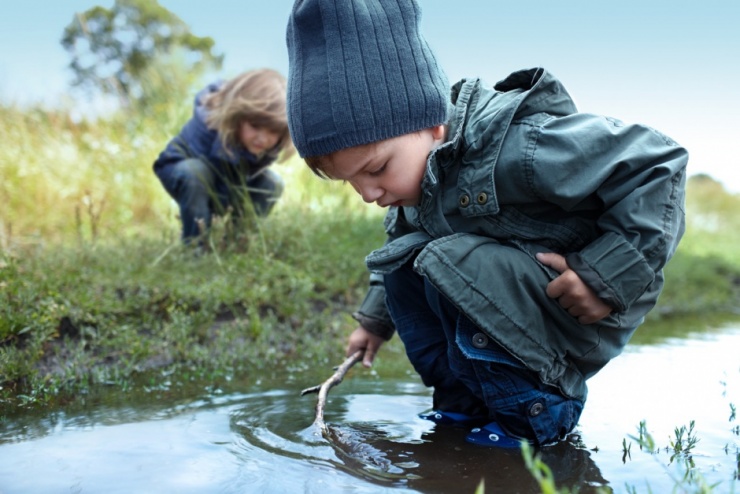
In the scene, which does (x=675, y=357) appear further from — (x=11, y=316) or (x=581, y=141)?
(x=11, y=316)

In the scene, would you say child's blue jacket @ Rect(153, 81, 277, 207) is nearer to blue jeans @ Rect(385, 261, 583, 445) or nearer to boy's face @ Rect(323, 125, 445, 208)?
blue jeans @ Rect(385, 261, 583, 445)

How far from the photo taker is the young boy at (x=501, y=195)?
2189mm

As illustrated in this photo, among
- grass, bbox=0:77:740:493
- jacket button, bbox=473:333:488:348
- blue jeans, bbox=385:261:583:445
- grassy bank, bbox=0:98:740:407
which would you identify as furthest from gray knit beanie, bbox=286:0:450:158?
grassy bank, bbox=0:98:740:407

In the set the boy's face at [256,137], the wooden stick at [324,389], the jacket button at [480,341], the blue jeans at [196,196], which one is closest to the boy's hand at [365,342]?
the wooden stick at [324,389]

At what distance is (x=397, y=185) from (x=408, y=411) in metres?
0.93

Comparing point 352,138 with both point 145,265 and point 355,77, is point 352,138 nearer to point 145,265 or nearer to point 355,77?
point 355,77

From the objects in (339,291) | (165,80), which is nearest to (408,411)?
(339,291)

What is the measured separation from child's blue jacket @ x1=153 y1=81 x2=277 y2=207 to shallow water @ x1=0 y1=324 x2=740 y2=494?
94.7 inches

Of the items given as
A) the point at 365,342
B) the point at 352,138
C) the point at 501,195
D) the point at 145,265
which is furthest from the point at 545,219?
the point at 145,265

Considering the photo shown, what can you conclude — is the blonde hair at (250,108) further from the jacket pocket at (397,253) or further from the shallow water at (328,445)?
the jacket pocket at (397,253)

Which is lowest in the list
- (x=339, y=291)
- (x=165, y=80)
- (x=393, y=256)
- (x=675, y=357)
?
(x=675, y=357)

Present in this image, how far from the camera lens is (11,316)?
316 cm

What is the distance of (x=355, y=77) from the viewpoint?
2.24m

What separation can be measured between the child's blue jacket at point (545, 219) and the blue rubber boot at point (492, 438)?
0.23 m
